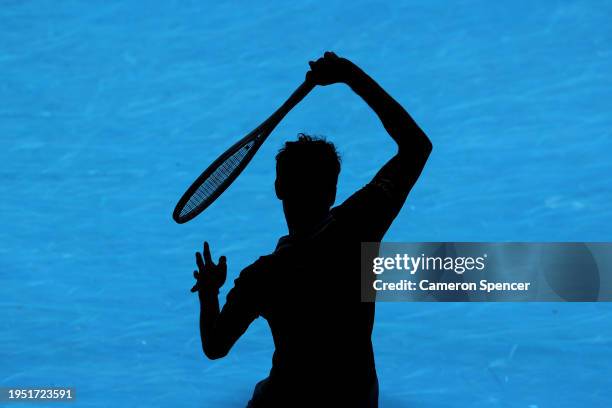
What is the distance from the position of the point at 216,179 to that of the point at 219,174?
1 cm

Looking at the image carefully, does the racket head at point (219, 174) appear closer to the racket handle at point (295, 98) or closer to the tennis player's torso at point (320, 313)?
the racket handle at point (295, 98)

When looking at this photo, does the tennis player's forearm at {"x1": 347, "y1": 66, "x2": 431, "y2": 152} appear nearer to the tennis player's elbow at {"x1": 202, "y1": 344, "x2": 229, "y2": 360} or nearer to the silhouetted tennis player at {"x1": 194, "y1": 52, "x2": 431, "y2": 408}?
the silhouetted tennis player at {"x1": 194, "y1": 52, "x2": 431, "y2": 408}

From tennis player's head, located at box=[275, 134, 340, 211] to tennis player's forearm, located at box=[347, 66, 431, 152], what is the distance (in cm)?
10

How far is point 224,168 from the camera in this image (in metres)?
1.81

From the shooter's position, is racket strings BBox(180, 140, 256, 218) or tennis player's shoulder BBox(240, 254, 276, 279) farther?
racket strings BBox(180, 140, 256, 218)

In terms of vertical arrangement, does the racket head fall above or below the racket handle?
below

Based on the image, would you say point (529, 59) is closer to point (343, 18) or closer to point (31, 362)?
point (343, 18)

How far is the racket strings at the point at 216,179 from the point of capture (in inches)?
68.5

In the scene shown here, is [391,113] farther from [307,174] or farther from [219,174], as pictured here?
[219,174]

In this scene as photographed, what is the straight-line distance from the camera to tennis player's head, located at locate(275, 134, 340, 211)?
1.42m

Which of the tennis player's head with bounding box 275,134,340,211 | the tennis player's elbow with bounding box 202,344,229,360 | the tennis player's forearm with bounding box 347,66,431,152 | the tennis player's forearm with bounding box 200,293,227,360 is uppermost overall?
the tennis player's forearm with bounding box 347,66,431,152

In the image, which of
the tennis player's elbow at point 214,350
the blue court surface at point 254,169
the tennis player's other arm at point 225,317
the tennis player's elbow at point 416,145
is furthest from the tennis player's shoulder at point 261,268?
the blue court surface at point 254,169

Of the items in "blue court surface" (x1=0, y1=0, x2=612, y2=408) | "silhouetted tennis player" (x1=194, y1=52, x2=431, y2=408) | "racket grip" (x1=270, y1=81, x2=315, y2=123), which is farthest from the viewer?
"blue court surface" (x1=0, y1=0, x2=612, y2=408)

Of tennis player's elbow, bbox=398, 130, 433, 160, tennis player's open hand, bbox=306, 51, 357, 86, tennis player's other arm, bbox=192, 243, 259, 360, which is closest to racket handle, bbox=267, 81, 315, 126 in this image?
tennis player's open hand, bbox=306, 51, 357, 86
